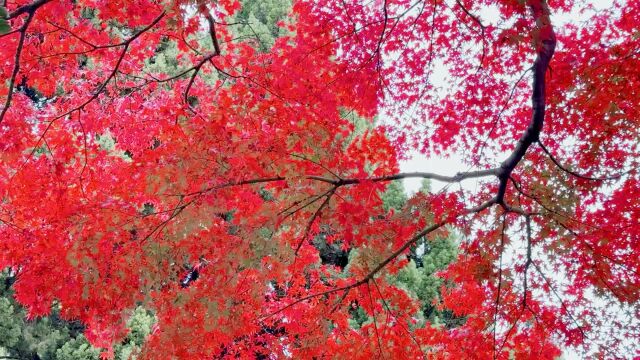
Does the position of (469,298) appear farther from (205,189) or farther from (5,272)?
(5,272)

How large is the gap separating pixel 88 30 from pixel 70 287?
8.55 feet

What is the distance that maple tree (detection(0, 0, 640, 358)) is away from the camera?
171 inches

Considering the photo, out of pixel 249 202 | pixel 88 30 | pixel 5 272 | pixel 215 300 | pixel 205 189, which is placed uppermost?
pixel 88 30

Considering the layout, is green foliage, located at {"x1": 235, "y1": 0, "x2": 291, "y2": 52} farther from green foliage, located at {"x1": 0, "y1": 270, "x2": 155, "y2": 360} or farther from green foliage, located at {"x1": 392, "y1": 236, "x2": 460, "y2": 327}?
green foliage, located at {"x1": 0, "y1": 270, "x2": 155, "y2": 360}

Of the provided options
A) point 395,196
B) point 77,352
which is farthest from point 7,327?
point 395,196

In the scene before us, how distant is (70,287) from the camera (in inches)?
189

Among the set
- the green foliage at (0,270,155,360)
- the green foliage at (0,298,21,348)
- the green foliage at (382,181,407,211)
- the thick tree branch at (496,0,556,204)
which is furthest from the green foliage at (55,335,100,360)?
the thick tree branch at (496,0,556,204)

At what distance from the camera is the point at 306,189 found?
4.37 meters

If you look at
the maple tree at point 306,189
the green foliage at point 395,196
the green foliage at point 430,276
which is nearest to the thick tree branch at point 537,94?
the maple tree at point 306,189

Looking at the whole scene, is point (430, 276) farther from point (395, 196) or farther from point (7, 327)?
point (7, 327)

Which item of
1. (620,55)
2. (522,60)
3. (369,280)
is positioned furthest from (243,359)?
(620,55)

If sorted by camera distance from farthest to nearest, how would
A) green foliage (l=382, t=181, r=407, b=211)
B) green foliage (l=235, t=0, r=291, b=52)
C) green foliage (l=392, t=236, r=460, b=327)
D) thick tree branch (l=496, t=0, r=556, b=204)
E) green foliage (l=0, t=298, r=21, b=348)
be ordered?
green foliage (l=235, t=0, r=291, b=52)
green foliage (l=382, t=181, r=407, b=211)
green foliage (l=392, t=236, r=460, b=327)
green foliage (l=0, t=298, r=21, b=348)
thick tree branch (l=496, t=0, r=556, b=204)

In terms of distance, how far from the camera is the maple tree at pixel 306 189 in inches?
171

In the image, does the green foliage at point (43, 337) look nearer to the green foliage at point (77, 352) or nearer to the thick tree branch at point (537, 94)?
the green foliage at point (77, 352)
